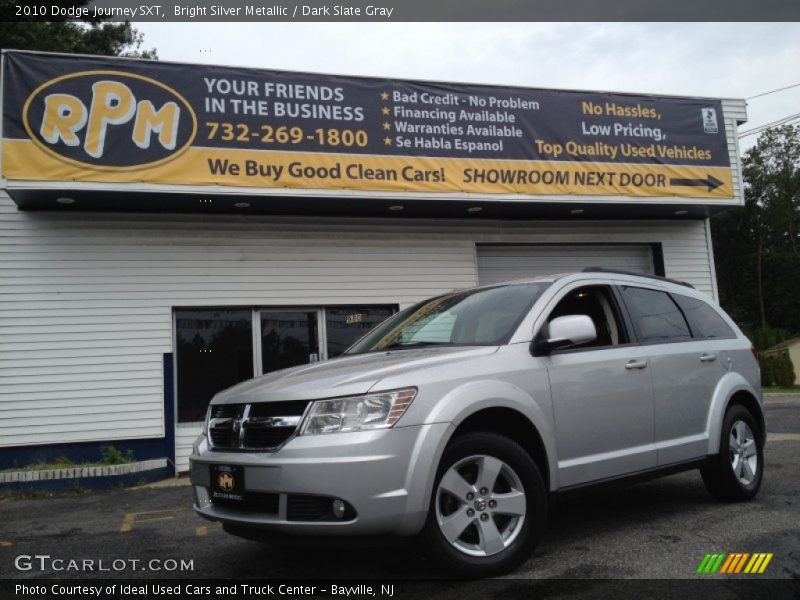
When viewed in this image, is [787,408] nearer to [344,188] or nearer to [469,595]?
[344,188]

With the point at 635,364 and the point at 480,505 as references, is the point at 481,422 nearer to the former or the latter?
the point at 480,505

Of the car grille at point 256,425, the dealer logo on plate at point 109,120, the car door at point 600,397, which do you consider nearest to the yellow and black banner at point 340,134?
the dealer logo on plate at point 109,120

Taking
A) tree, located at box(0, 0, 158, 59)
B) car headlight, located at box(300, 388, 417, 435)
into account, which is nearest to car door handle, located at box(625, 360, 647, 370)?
car headlight, located at box(300, 388, 417, 435)

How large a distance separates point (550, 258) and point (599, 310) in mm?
7609

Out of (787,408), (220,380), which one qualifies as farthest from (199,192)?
(787,408)

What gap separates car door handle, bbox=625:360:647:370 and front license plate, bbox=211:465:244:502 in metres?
2.66

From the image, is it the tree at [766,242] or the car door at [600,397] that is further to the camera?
the tree at [766,242]

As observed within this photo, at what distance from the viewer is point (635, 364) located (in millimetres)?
4941

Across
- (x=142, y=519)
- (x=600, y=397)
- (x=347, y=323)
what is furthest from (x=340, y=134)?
(x=600, y=397)

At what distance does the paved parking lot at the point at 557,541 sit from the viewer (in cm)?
416

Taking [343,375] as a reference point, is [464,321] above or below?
above

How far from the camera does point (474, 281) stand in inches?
474

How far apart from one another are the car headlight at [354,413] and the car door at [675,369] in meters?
2.21

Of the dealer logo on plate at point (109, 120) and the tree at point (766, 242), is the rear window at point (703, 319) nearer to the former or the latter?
the dealer logo on plate at point (109, 120)
